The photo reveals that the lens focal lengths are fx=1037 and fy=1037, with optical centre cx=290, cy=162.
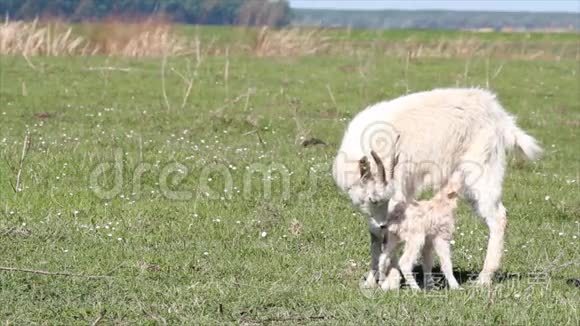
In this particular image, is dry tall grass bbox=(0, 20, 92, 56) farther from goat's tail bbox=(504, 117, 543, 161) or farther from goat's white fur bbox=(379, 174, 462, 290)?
goat's white fur bbox=(379, 174, 462, 290)

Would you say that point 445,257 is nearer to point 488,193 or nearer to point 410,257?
point 410,257

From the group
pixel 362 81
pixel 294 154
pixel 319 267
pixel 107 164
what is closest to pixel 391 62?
pixel 362 81

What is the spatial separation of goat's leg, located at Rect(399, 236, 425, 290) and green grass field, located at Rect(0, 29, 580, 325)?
1.30 feet

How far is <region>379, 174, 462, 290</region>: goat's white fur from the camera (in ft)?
25.6

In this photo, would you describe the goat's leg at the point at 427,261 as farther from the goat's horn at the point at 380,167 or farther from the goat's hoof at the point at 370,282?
the goat's horn at the point at 380,167

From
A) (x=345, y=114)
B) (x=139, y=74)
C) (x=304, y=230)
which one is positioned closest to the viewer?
(x=304, y=230)

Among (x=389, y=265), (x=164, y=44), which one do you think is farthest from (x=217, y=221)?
(x=164, y=44)

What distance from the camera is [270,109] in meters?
18.4

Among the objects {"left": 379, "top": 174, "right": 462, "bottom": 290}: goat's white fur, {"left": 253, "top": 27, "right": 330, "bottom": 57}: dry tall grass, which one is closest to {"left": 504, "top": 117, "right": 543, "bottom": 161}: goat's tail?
{"left": 379, "top": 174, "right": 462, "bottom": 290}: goat's white fur

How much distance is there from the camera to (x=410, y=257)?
780 cm

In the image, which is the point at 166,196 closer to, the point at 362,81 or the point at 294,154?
the point at 294,154

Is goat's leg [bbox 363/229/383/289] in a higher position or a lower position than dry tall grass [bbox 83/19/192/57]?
lower

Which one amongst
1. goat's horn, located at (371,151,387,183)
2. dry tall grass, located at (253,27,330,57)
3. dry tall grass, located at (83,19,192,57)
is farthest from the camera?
dry tall grass, located at (253,27,330,57)

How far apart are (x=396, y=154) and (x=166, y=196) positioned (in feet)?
11.0
